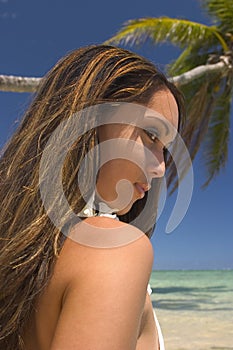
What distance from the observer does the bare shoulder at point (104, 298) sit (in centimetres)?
63

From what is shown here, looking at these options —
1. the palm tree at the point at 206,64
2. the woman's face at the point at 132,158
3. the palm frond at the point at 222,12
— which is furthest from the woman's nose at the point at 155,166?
the palm frond at the point at 222,12

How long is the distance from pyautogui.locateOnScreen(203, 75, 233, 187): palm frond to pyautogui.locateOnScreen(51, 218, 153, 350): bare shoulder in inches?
477

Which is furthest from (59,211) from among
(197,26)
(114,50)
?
(197,26)

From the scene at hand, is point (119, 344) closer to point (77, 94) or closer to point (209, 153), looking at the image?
point (77, 94)

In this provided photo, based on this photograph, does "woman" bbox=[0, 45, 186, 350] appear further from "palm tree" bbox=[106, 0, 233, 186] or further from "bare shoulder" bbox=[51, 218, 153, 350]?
"palm tree" bbox=[106, 0, 233, 186]

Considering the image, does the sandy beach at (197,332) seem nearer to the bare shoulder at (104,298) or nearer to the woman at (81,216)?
the woman at (81,216)

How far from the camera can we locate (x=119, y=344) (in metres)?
0.63

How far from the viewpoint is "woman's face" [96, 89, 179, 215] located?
0.88 meters

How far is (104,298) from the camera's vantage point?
Result: 632mm

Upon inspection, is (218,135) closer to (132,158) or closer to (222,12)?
(222,12)

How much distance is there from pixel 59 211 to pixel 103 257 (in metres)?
0.15

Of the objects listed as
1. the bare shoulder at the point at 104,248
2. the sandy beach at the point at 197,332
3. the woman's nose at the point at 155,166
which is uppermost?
the bare shoulder at the point at 104,248

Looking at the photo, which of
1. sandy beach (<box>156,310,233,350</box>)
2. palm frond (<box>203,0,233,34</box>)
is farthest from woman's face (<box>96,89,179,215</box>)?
palm frond (<box>203,0,233,34</box>)

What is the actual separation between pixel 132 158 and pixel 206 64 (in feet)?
37.9
